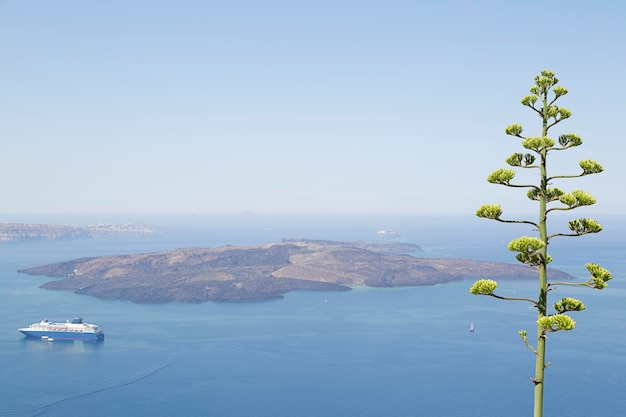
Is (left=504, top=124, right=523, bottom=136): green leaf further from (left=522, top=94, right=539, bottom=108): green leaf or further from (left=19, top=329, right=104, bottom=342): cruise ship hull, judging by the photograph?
(left=19, top=329, right=104, bottom=342): cruise ship hull

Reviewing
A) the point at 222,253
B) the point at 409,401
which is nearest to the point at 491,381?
the point at 409,401

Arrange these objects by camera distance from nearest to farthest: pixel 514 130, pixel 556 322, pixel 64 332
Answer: pixel 556 322
pixel 514 130
pixel 64 332

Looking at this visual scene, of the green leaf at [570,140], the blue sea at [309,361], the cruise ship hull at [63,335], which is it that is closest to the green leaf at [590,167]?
the green leaf at [570,140]

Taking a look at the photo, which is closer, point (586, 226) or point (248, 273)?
point (586, 226)

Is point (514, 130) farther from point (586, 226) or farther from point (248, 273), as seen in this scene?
point (248, 273)

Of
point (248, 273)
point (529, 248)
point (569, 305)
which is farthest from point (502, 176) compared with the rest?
point (248, 273)
